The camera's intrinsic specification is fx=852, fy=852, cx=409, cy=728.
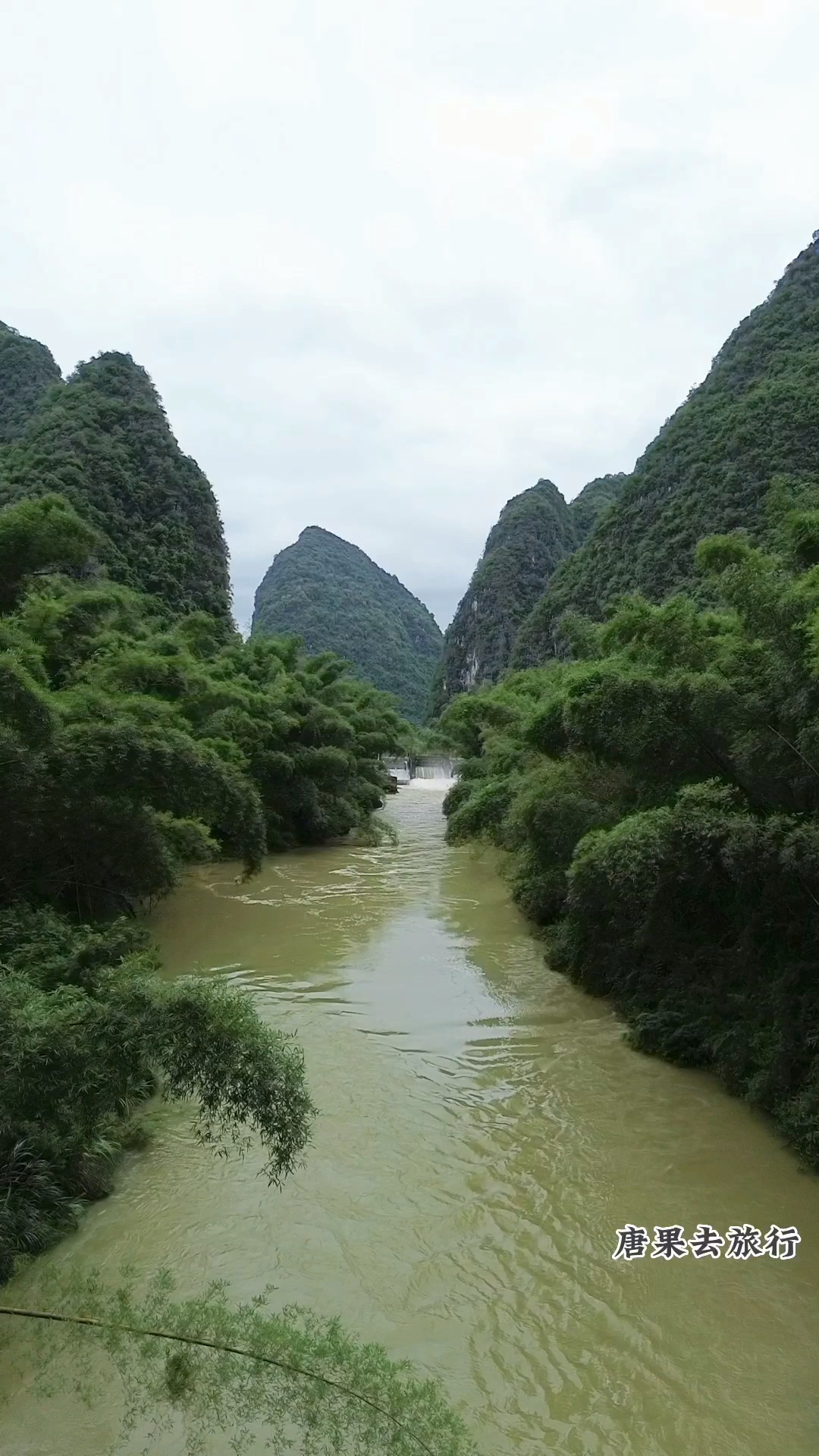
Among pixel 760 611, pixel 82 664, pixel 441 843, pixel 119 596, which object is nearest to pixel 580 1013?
pixel 760 611

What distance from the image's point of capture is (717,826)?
255 inches

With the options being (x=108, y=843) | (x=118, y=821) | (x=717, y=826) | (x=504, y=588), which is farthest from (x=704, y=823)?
(x=504, y=588)

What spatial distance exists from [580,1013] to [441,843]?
1303 centimetres

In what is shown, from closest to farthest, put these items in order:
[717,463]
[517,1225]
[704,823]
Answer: [517,1225] → [704,823] → [717,463]

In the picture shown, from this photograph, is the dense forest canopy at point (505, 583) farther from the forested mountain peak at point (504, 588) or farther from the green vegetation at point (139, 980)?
the green vegetation at point (139, 980)

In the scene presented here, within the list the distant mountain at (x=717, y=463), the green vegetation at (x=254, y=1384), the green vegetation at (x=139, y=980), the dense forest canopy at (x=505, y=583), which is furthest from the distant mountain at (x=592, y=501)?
the green vegetation at (x=254, y=1384)

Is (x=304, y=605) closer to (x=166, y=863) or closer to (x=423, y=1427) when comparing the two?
(x=166, y=863)

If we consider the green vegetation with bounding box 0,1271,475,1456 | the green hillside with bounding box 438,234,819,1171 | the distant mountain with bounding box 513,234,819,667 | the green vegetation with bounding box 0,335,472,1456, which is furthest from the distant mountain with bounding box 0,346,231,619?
the green vegetation with bounding box 0,1271,475,1456

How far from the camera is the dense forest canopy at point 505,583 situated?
6600 centimetres

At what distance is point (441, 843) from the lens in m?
21.9

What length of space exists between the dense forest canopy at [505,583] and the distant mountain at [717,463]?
55.5ft

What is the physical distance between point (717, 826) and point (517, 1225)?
10.2 feet

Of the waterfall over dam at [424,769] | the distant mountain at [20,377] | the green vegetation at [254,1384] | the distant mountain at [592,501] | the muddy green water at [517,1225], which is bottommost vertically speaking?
the muddy green water at [517,1225]

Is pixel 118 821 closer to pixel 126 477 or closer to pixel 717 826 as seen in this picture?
pixel 717 826
